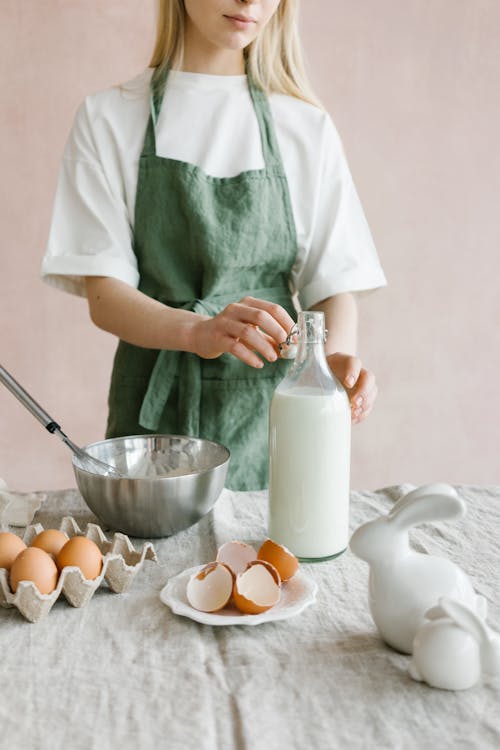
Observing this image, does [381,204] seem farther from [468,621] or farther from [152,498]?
[468,621]

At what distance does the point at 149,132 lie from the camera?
1358 mm

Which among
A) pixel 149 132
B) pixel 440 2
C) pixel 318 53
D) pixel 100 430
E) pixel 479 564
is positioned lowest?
pixel 100 430

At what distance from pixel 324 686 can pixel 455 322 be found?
1912 mm

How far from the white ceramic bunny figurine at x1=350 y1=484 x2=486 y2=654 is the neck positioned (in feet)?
3.32

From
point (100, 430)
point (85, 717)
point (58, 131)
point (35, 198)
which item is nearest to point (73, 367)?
point (100, 430)

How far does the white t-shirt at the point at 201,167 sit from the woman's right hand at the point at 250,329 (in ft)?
1.01

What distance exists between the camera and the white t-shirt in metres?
1.33

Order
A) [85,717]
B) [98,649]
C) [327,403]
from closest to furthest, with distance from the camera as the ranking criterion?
[85,717]
[98,649]
[327,403]

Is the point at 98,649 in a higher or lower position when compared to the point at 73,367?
higher

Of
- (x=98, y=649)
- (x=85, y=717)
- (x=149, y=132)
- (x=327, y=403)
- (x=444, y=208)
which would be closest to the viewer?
(x=85, y=717)

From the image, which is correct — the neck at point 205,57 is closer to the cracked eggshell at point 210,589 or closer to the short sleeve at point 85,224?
the short sleeve at point 85,224

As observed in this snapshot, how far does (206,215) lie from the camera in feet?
4.29

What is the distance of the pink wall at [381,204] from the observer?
220cm

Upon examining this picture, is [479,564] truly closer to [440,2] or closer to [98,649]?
[98,649]
